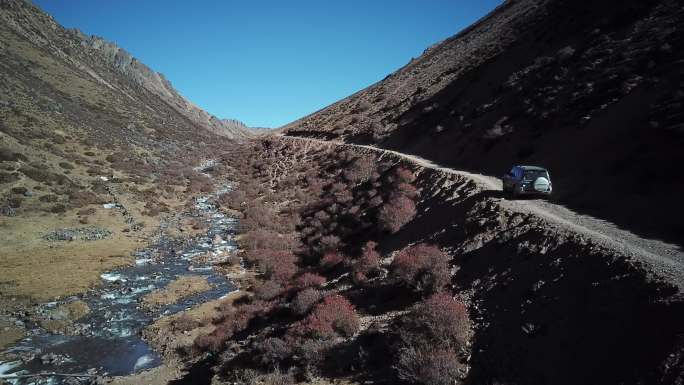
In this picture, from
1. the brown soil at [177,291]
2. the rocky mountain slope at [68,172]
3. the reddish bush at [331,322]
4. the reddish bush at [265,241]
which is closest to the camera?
the reddish bush at [331,322]

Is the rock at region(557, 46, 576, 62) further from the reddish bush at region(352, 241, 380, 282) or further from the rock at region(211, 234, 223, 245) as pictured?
the rock at region(211, 234, 223, 245)

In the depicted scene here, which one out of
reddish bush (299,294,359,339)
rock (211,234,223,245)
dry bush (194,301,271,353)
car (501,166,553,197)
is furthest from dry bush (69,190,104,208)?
car (501,166,553,197)

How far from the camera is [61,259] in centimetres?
2280

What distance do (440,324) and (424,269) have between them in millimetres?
3578

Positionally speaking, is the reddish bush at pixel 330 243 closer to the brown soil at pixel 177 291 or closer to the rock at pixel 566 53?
the brown soil at pixel 177 291

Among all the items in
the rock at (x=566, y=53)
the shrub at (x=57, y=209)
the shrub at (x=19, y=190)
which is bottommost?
the rock at (x=566, y=53)

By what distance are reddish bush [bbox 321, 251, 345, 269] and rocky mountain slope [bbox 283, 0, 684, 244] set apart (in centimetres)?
1152

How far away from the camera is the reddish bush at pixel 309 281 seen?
18906 millimetres

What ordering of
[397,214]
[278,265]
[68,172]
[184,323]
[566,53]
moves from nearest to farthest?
[184,323] < [397,214] < [278,265] < [566,53] < [68,172]

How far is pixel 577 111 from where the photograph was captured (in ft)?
79.0

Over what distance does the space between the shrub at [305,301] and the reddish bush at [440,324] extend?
5197mm

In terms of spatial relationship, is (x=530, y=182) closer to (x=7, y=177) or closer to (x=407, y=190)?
(x=407, y=190)

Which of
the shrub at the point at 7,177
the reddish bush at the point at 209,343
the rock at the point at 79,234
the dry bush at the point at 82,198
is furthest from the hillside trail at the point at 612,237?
the shrub at the point at 7,177

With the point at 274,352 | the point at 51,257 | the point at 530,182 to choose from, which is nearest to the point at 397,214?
the point at 530,182
